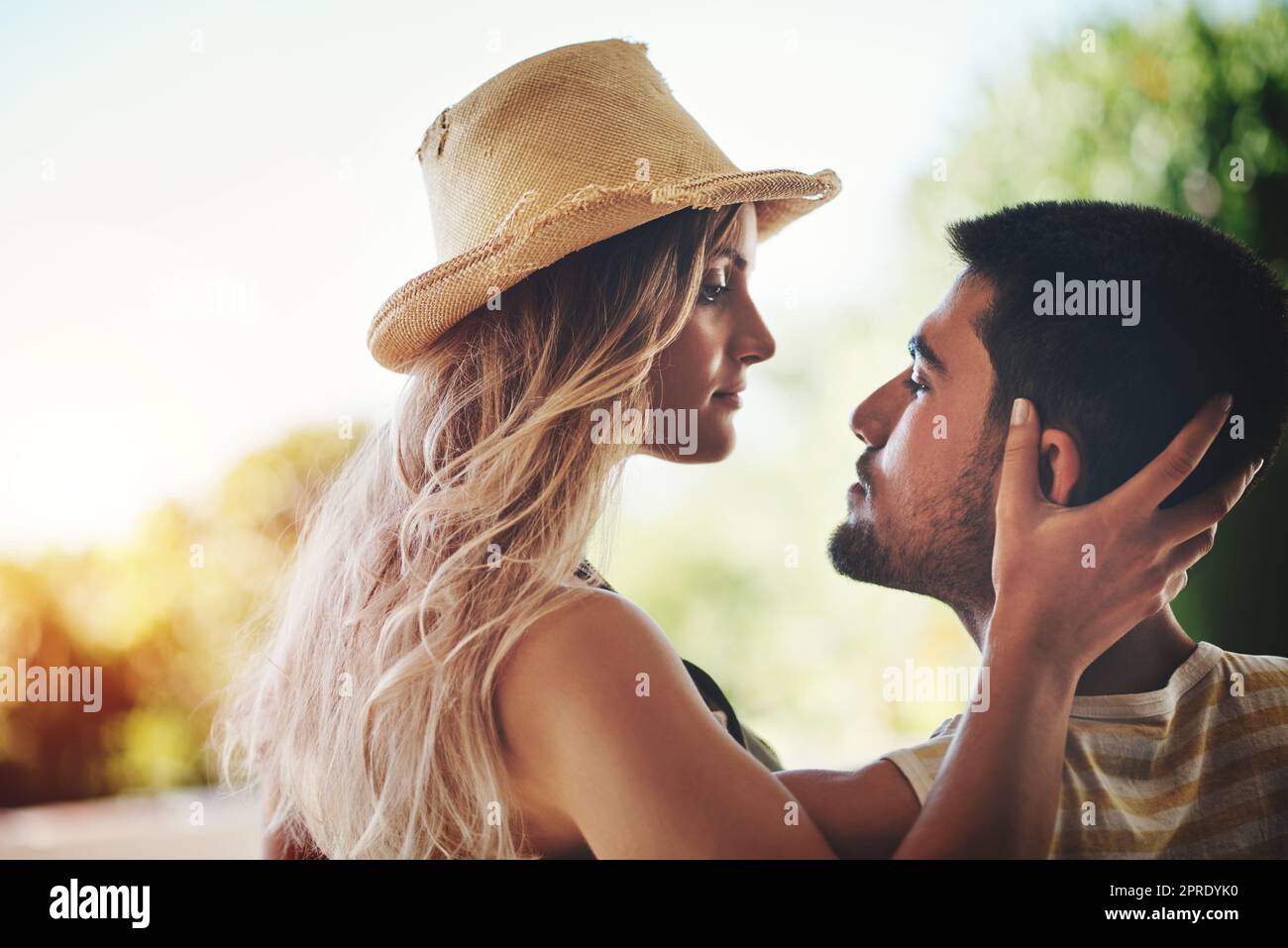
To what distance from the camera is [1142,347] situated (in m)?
1.59

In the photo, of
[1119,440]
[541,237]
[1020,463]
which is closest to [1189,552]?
[1119,440]

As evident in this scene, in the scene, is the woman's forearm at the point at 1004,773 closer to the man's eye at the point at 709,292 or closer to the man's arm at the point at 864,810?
the man's arm at the point at 864,810

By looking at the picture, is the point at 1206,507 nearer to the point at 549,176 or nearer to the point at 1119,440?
the point at 1119,440

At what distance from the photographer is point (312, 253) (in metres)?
1.99

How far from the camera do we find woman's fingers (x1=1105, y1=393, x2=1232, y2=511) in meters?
1.51

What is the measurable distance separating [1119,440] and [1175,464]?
0.09 meters

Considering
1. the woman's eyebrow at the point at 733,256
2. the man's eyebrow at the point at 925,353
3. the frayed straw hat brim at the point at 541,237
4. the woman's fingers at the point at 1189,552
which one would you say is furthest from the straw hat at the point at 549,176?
Answer: the woman's fingers at the point at 1189,552

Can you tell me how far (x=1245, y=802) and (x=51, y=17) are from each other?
9.28ft

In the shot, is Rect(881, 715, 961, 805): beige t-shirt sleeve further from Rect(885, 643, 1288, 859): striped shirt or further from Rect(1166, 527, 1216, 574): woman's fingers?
Rect(1166, 527, 1216, 574): woman's fingers

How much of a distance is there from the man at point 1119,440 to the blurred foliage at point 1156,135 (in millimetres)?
250

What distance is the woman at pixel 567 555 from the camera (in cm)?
137

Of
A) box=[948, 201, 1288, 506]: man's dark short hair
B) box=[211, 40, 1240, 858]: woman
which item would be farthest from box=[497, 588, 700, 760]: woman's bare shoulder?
box=[948, 201, 1288, 506]: man's dark short hair
